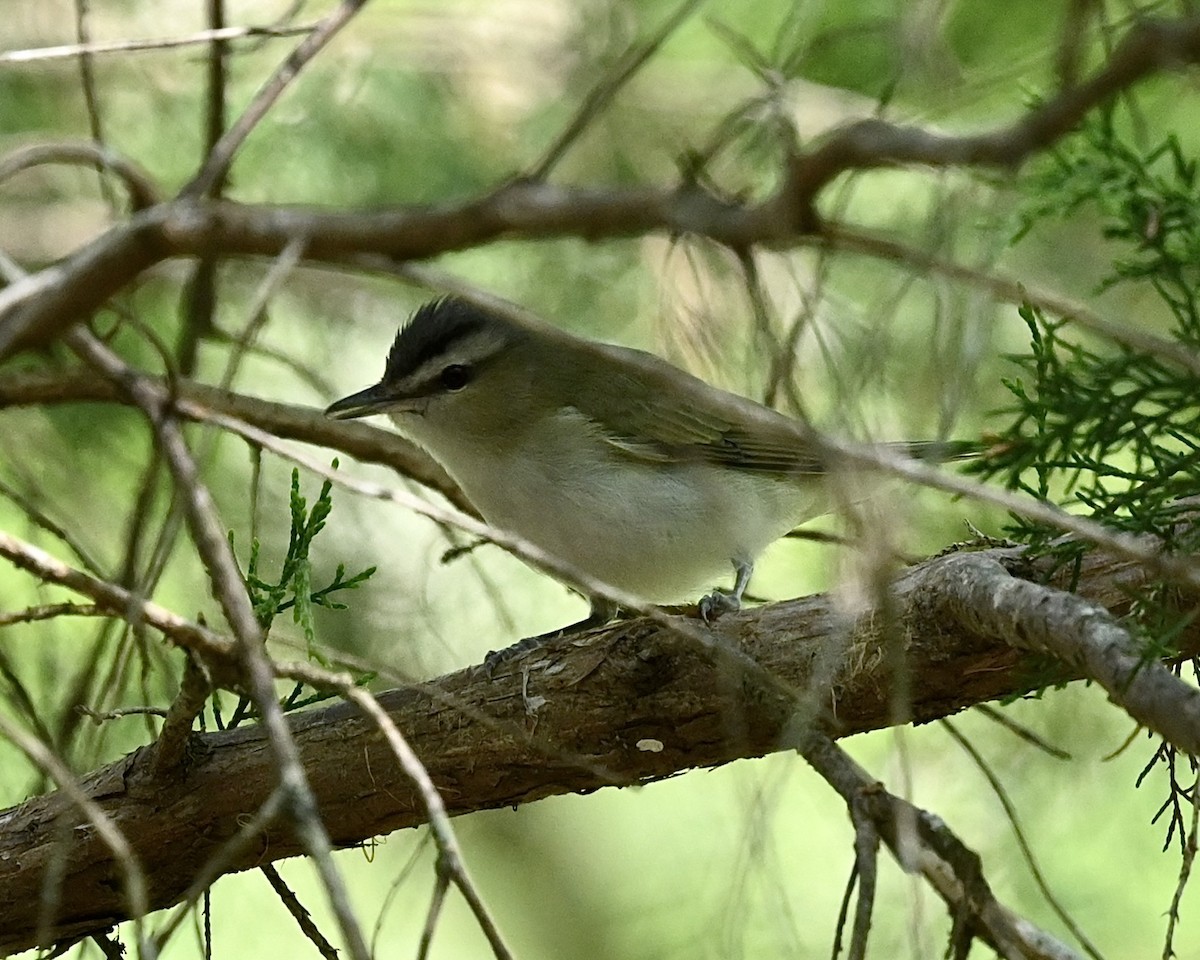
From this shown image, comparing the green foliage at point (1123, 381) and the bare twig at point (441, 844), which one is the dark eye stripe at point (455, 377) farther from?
the bare twig at point (441, 844)

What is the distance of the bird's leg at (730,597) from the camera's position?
3.63 metres

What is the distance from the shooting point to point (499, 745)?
9.41 feet

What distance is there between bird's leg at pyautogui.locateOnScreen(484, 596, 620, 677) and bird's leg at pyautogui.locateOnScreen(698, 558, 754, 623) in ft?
0.83

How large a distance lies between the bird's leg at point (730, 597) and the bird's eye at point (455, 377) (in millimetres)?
958

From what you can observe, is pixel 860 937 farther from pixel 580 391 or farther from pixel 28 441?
pixel 28 441

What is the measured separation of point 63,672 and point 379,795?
1.51 m

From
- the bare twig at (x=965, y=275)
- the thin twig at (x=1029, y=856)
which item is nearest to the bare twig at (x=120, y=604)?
the bare twig at (x=965, y=275)

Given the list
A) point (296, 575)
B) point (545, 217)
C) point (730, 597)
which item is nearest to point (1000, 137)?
point (545, 217)

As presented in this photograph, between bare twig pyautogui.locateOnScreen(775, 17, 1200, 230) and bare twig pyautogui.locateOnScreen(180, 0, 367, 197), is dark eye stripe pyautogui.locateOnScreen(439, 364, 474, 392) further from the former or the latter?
bare twig pyautogui.locateOnScreen(775, 17, 1200, 230)

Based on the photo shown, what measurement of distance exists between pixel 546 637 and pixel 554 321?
89cm

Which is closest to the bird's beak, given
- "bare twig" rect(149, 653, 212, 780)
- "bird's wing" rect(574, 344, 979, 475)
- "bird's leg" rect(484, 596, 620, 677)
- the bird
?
the bird

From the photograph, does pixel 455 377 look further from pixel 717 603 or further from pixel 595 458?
pixel 717 603

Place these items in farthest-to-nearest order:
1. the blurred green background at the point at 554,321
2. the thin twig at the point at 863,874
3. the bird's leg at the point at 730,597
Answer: the blurred green background at the point at 554,321, the bird's leg at the point at 730,597, the thin twig at the point at 863,874

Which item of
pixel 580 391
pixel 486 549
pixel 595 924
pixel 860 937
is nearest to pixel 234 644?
pixel 860 937
